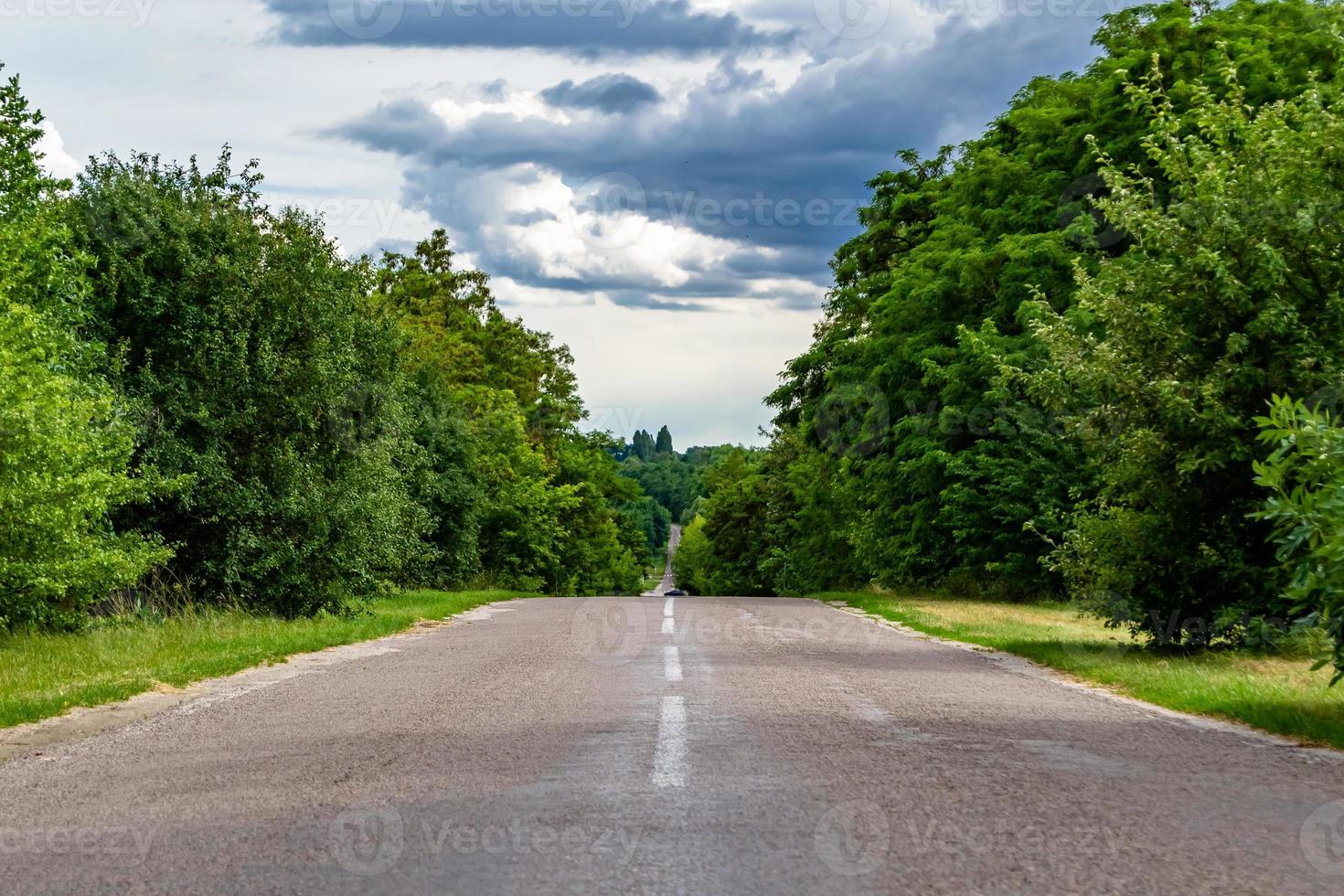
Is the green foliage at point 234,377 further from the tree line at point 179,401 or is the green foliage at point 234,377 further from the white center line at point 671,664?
the white center line at point 671,664

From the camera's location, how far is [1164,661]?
14055 mm

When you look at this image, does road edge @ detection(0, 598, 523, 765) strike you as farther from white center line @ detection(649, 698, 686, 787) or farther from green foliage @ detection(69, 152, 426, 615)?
green foliage @ detection(69, 152, 426, 615)

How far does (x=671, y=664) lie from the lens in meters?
13.4

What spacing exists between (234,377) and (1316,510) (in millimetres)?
17549

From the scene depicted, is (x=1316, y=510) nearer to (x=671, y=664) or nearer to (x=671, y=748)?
(x=671, y=748)

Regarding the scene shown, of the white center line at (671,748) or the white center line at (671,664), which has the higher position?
the white center line at (671,748)

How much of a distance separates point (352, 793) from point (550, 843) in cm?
157

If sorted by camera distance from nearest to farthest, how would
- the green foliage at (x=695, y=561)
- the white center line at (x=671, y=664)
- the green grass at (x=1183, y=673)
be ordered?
1. the green grass at (x=1183, y=673)
2. the white center line at (x=671, y=664)
3. the green foliage at (x=695, y=561)

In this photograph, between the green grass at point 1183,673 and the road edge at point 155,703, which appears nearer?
the road edge at point 155,703

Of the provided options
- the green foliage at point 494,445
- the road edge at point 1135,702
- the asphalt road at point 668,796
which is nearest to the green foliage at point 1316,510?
the road edge at point 1135,702

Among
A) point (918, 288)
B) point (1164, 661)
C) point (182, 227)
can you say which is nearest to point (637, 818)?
point (1164, 661)

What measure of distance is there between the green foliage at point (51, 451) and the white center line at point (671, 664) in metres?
7.25

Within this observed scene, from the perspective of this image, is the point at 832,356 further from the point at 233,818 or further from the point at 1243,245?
the point at 233,818

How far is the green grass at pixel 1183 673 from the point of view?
925 cm
